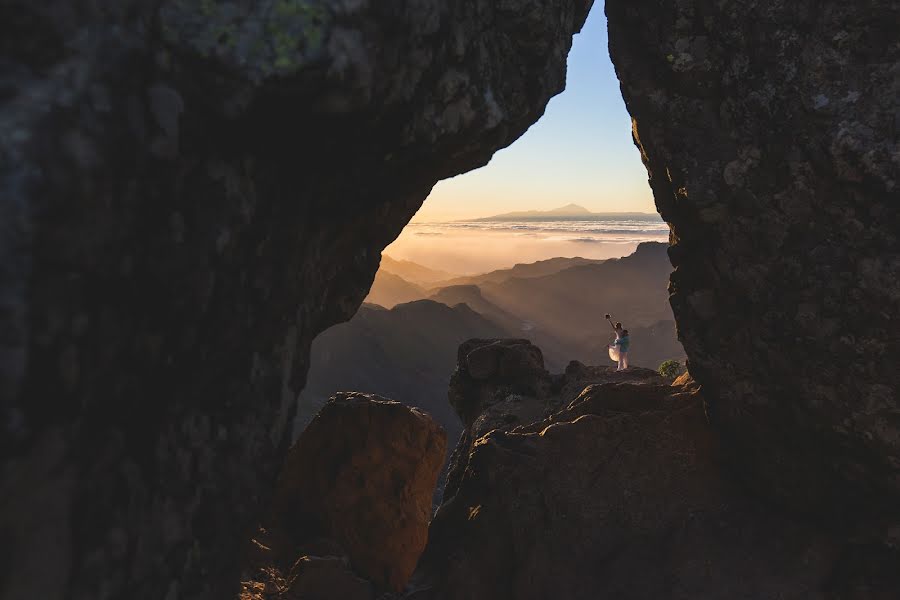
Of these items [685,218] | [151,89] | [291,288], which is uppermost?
[151,89]

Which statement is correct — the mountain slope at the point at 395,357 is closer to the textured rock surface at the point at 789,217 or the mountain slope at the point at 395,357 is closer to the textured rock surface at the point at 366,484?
the textured rock surface at the point at 366,484

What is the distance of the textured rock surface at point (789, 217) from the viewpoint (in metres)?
5.42

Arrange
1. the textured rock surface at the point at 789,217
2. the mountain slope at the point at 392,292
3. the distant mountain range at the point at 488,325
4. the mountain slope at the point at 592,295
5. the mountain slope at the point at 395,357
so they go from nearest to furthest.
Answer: the textured rock surface at the point at 789,217 < the mountain slope at the point at 395,357 < the distant mountain range at the point at 488,325 < the mountain slope at the point at 592,295 < the mountain slope at the point at 392,292

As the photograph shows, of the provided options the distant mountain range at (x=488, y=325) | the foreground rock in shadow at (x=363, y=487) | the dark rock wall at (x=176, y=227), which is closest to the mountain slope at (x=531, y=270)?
the distant mountain range at (x=488, y=325)

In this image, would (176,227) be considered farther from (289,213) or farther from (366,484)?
(366,484)

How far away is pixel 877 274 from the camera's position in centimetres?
536

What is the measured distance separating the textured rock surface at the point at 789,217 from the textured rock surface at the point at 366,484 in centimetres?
701

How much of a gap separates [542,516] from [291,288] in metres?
4.26

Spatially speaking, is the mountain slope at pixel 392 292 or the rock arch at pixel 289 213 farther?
the mountain slope at pixel 392 292

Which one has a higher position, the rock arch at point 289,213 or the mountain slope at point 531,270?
the rock arch at point 289,213

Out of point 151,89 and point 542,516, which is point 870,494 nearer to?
point 542,516

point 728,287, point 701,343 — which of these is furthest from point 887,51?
point 701,343

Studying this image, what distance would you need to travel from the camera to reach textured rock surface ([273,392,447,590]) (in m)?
11.6

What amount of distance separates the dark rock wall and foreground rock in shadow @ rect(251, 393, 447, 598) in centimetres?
683
